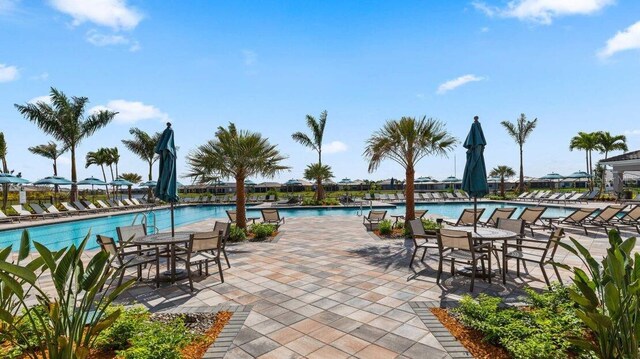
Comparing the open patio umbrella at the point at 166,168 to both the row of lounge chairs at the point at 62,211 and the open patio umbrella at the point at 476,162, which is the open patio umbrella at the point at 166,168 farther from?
the row of lounge chairs at the point at 62,211

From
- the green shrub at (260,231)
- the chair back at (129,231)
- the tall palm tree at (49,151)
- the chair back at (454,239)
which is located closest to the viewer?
the chair back at (454,239)

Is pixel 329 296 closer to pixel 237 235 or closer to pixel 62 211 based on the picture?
pixel 237 235

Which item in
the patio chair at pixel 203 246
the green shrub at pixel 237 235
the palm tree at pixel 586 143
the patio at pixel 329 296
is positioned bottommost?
the patio at pixel 329 296

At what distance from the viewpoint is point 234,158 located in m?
10.6

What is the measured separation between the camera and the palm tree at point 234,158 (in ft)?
34.8

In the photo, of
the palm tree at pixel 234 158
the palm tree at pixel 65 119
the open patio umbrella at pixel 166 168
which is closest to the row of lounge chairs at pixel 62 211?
the palm tree at pixel 65 119

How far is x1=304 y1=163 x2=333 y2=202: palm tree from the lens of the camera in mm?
25355

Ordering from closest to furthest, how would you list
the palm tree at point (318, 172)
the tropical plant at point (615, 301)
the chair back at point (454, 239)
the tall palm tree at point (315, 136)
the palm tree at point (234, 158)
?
the tropical plant at point (615, 301)
the chair back at point (454, 239)
the palm tree at point (234, 158)
the tall palm tree at point (315, 136)
the palm tree at point (318, 172)

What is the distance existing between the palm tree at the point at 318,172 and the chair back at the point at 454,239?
784 inches

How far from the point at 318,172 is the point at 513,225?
19450 mm

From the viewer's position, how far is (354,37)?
11.0 m

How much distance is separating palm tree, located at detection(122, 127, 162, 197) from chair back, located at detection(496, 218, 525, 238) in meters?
33.9

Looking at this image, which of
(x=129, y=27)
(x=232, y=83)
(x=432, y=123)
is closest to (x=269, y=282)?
(x=129, y=27)

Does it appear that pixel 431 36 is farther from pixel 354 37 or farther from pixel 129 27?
pixel 129 27
